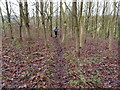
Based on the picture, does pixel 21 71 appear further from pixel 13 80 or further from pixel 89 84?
pixel 89 84

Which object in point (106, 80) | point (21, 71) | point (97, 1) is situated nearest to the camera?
point (106, 80)

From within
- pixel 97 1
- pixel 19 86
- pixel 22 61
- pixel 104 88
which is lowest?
pixel 104 88

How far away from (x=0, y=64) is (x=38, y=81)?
9.54 ft

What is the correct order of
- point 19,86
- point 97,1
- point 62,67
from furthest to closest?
point 97,1, point 62,67, point 19,86

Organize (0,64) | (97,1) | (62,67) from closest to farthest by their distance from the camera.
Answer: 1. (0,64)
2. (62,67)
3. (97,1)

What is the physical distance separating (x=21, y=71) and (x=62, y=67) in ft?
7.95

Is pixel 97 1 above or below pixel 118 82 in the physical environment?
above

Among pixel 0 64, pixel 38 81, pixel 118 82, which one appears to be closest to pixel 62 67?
pixel 38 81

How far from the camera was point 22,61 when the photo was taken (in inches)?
261

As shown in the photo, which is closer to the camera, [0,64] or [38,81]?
[38,81]

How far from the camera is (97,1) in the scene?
1991 centimetres

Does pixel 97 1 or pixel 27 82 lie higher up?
pixel 97 1

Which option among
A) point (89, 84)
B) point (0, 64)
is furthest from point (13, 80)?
point (89, 84)

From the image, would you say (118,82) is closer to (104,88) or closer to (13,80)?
(104,88)
